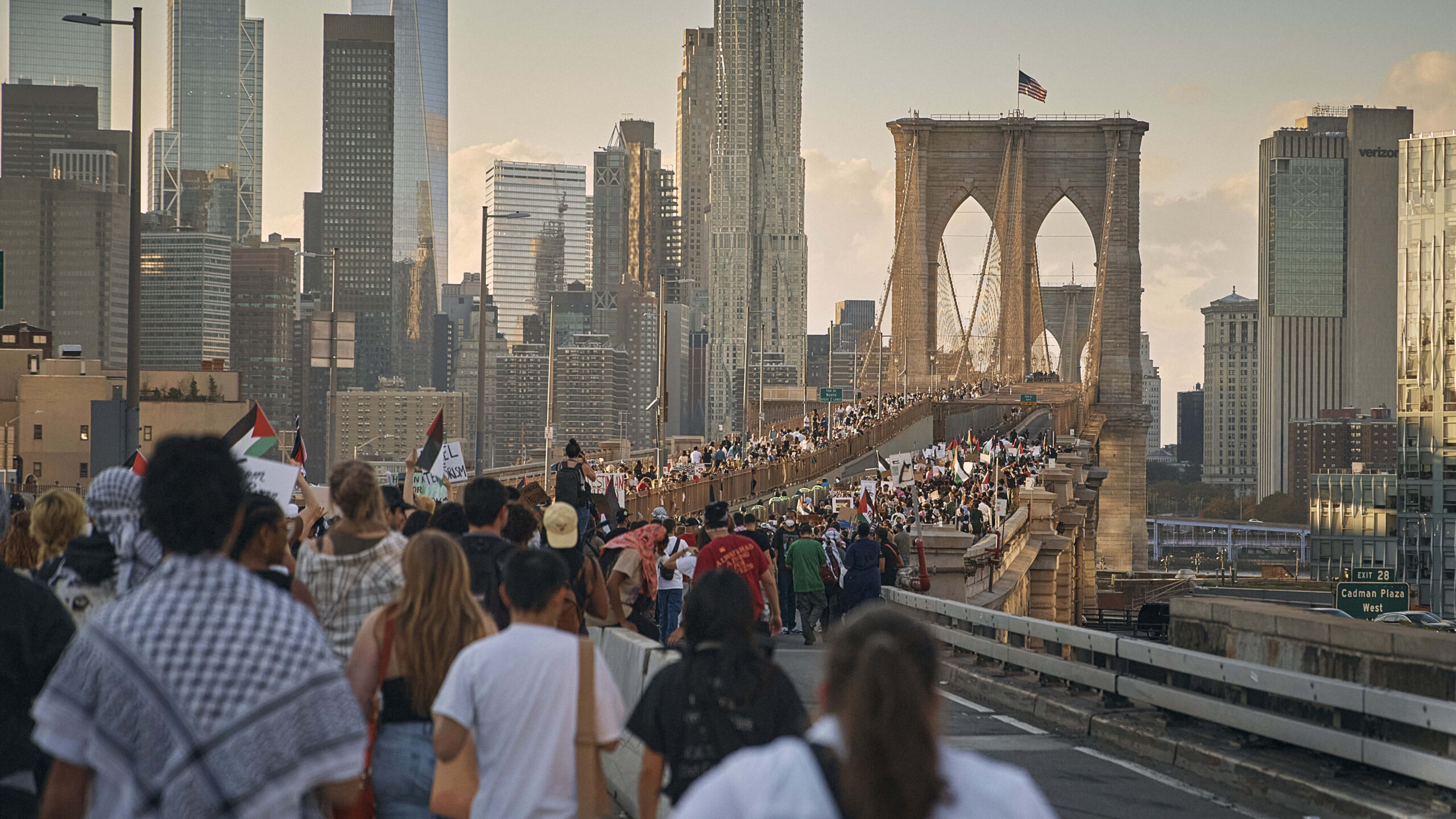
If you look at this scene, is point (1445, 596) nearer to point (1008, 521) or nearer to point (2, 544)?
point (1008, 521)

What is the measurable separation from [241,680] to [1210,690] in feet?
27.3

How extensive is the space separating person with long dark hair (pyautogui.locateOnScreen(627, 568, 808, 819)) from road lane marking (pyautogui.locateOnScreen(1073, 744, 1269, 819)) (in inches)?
187

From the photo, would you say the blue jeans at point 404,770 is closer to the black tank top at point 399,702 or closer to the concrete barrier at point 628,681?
the black tank top at point 399,702

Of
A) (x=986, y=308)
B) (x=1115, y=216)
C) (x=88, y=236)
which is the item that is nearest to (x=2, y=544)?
(x=1115, y=216)

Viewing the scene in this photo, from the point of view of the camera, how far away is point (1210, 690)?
419 inches

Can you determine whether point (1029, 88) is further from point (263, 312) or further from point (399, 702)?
point (263, 312)

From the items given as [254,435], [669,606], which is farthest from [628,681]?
[669,606]

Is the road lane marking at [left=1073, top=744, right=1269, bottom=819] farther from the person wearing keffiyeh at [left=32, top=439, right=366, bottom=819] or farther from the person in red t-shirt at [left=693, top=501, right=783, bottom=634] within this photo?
the person wearing keffiyeh at [left=32, top=439, right=366, bottom=819]

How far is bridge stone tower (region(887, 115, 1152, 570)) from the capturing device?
8681 cm

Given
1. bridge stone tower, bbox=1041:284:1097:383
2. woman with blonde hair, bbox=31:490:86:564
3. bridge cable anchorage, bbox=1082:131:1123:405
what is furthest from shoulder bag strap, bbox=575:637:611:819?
bridge stone tower, bbox=1041:284:1097:383

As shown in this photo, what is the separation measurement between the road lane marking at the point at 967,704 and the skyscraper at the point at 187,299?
184224mm

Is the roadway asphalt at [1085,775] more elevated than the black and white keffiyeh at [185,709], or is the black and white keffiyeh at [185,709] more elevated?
the black and white keffiyeh at [185,709]

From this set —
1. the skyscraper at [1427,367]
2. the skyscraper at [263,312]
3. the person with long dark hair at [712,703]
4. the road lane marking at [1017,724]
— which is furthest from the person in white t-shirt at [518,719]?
the skyscraper at [263,312]

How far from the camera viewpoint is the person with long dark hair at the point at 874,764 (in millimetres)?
2678
